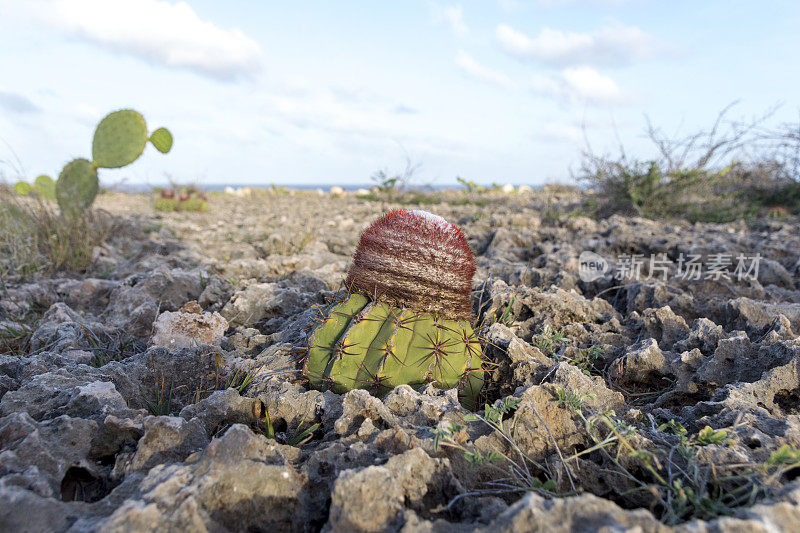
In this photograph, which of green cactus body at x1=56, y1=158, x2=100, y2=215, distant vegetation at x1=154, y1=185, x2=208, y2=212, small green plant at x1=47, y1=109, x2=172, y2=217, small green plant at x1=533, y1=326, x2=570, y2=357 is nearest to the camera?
small green plant at x1=533, y1=326, x2=570, y2=357

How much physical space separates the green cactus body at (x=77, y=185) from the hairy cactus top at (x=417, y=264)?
430cm

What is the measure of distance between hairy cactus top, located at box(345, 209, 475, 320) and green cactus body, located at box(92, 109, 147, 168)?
4.55 m

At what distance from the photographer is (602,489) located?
1.55 meters

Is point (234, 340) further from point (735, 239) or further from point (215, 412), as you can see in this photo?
point (735, 239)

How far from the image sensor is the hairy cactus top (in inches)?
84.0

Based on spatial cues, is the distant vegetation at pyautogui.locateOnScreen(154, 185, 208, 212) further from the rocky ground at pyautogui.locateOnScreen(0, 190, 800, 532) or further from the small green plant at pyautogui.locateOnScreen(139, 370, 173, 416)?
the small green plant at pyautogui.locateOnScreen(139, 370, 173, 416)

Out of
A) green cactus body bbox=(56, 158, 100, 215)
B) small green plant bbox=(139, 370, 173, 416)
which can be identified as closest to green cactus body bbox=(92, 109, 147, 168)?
green cactus body bbox=(56, 158, 100, 215)

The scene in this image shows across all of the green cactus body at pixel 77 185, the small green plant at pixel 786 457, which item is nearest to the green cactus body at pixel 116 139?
the green cactus body at pixel 77 185

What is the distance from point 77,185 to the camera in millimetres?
5301

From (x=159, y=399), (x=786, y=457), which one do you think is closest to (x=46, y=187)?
(x=159, y=399)

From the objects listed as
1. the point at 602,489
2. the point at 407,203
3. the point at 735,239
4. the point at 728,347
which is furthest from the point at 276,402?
the point at 407,203

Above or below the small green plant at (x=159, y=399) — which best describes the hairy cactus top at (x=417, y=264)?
above

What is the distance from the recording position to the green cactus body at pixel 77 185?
5.08 metres

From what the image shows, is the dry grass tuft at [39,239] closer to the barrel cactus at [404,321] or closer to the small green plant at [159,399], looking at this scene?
the small green plant at [159,399]
